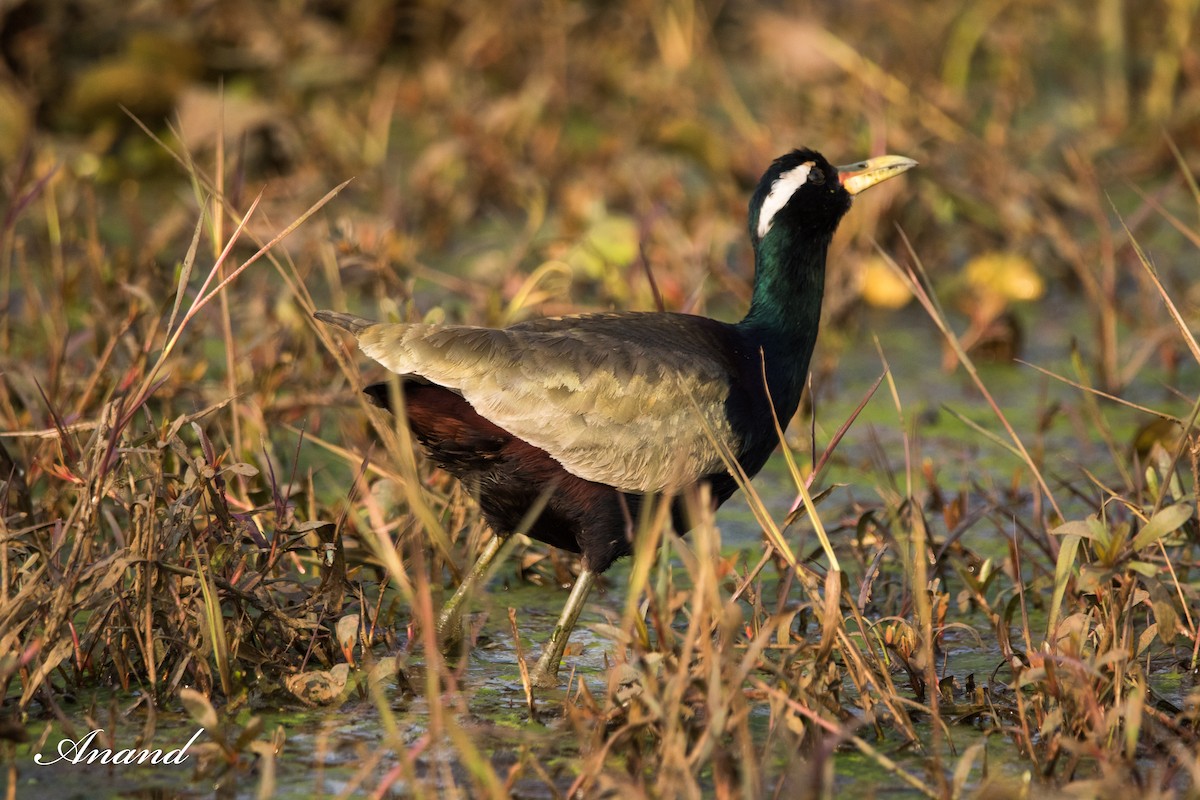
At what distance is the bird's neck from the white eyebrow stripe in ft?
0.19

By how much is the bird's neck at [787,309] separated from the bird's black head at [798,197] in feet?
0.10

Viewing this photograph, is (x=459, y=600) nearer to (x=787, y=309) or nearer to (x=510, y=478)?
(x=510, y=478)

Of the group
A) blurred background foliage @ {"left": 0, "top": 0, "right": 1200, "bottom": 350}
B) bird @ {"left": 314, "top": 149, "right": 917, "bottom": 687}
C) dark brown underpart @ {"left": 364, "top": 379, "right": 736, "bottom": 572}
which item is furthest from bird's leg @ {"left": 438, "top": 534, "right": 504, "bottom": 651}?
blurred background foliage @ {"left": 0, "top": 0, "right": 1200, "bottom": 350}

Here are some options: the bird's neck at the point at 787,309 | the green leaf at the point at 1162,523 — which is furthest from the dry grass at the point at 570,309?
the bird's neck at the point at 787,309

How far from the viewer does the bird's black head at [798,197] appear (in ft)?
12.9

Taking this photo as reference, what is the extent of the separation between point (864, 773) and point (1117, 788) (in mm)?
632

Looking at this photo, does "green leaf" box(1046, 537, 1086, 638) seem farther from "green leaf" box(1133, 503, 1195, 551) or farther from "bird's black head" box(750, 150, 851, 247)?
"bird's black head" box(750, 150, 851, 247)

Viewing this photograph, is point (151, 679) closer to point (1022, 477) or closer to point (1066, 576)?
point (1066, 576)

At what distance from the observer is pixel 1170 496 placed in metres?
3.57

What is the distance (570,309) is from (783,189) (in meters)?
1.10

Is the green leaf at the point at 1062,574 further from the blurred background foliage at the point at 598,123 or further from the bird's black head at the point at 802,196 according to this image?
the blurred background foliage at the point at 598,123

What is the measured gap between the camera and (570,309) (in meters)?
4.86

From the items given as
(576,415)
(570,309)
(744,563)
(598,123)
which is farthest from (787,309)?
(598,123)

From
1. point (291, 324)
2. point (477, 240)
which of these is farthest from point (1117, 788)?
point (477, 240)
